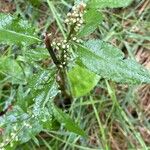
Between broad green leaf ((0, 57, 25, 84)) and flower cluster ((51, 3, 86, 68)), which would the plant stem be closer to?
flower cluster ((51, 3, 86, 68))

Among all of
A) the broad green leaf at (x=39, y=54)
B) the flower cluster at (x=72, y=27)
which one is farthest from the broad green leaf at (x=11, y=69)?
the flower cluster at (x=72, y=27)

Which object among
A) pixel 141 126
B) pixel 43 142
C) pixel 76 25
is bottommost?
pixel 141 126

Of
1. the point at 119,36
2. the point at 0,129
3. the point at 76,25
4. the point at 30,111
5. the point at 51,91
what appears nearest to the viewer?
the point at 76,25

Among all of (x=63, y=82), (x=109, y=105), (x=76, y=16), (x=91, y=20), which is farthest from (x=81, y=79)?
(x=76, y=16)

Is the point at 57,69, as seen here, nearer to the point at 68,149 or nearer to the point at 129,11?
the point at 68,149

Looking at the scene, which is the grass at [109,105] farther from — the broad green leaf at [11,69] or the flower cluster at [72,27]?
the flower cluster at [72,27]

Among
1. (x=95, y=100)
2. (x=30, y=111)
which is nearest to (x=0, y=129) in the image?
(x=30, y=111)

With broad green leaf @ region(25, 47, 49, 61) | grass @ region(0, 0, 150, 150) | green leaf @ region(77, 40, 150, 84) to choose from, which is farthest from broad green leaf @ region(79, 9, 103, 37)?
grass @ region(0, 0, 150, 150)
